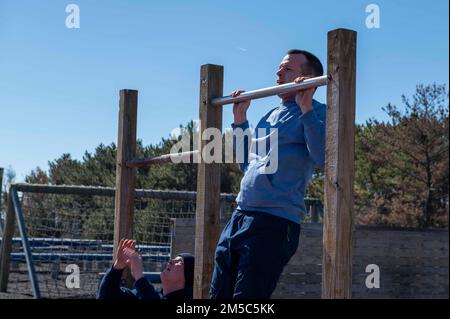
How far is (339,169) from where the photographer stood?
251cm

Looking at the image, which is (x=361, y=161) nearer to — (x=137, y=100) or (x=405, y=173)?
(x=405, y=173)

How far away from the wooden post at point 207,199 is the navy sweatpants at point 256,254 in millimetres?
342

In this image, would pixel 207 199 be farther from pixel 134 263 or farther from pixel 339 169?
pixel 339 169

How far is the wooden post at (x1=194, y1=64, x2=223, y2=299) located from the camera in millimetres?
3385

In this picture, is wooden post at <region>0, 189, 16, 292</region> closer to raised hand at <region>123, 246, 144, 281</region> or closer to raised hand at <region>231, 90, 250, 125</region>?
raised hand at <region>123, 246, 144, 281</region>

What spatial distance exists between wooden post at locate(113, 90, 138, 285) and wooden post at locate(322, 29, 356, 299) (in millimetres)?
2272

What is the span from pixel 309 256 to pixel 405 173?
10.1 m

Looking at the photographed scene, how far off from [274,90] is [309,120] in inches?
9.1

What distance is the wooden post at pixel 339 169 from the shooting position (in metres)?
2.49

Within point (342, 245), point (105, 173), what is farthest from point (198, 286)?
point (105, 173)

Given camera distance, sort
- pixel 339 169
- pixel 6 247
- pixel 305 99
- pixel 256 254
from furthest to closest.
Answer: pixel 6 247, pixel 256 254, pixel 305 99, pixel 339 169

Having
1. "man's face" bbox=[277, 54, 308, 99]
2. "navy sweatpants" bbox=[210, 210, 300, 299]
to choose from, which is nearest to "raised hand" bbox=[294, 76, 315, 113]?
"man's face" bbox=[277, 54, 308, 99]

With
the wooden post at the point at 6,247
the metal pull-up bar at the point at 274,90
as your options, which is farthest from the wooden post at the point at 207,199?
the wooden post at the point at 6,247

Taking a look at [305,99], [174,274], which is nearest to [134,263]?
[174,274]
